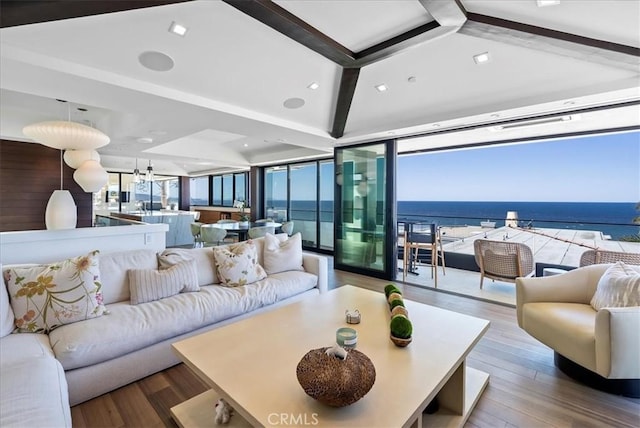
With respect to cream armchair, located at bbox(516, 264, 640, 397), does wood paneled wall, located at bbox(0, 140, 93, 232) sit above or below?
above

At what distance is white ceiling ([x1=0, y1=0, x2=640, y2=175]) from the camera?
2252mm

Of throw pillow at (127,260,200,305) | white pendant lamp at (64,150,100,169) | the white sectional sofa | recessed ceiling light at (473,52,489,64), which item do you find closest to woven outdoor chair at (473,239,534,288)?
recessed ceiling light at (473,52,489,64)

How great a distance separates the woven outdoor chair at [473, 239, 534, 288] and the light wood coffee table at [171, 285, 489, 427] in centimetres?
242

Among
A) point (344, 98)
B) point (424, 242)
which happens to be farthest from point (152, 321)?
point (424, 242)

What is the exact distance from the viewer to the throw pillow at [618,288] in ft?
6.75

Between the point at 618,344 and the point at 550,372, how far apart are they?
702 mm

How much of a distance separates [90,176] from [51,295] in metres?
1.55

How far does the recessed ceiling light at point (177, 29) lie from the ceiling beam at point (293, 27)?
1.50 feet

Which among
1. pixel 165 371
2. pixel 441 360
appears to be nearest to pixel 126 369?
pixel 165 371

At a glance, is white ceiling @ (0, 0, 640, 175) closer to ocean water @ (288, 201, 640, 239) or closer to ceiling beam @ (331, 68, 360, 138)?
ceiling beam @ (331, 68, 360, 138)

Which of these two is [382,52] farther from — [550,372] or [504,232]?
[504,232]

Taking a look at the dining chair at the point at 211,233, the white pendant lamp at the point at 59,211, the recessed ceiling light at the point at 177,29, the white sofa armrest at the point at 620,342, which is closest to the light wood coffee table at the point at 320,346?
the white sofa armrest at the point at 620,342

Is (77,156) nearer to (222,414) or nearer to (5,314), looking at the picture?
(5,314)

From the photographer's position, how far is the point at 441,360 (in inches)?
60.7
